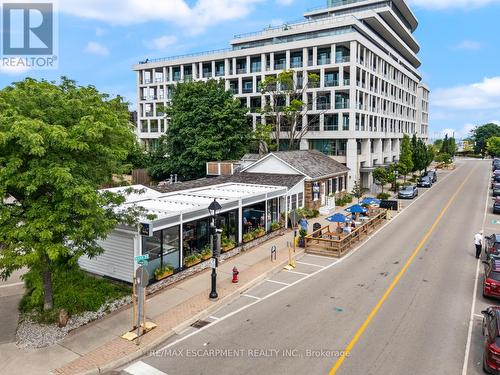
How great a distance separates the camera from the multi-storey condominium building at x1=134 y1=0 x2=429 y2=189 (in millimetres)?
51875

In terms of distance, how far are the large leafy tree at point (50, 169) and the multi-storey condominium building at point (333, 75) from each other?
35.1m

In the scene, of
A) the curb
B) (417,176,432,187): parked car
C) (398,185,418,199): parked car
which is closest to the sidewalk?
the curb

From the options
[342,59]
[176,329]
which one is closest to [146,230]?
[176,329]

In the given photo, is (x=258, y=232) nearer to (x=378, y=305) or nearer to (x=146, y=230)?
(x=146, y=230)

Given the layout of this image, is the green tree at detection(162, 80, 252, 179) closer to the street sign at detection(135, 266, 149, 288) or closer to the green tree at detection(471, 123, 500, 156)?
the street sign at detection(135, 266, 149, 288)

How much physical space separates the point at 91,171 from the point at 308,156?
3024 centimetres

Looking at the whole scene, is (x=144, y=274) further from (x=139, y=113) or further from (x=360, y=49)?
(x=139, y=113)

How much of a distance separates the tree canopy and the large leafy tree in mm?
29950

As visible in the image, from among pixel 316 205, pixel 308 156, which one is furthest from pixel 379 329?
pixel 308 156

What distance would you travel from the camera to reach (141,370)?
36.9 ft

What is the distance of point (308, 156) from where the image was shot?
41.3 m

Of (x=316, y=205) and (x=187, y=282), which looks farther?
(x=316, y=205)

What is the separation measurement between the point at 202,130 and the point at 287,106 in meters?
12.7

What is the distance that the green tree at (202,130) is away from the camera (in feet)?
145
